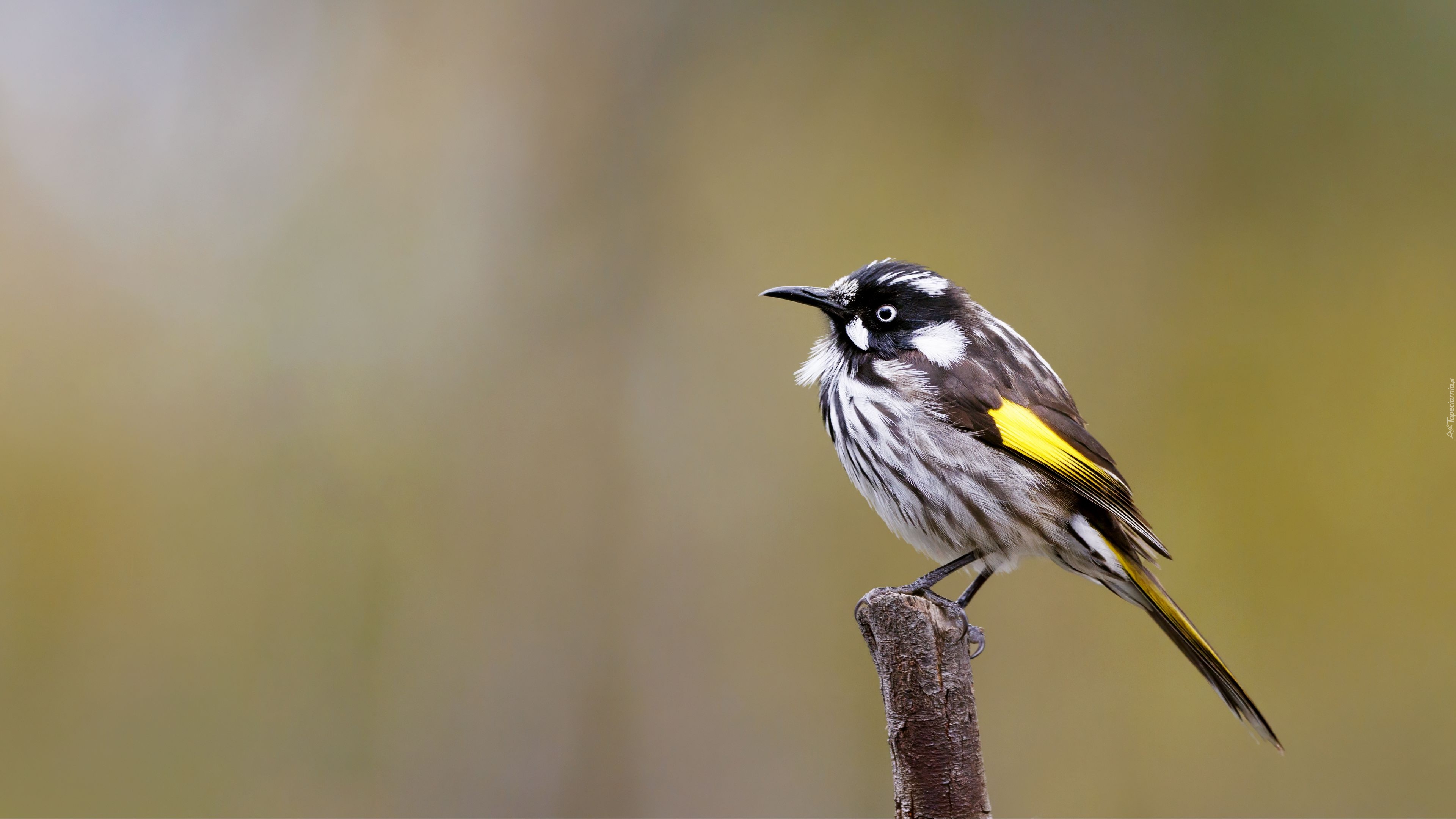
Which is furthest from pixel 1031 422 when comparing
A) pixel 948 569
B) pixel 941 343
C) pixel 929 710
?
pixel 929 710

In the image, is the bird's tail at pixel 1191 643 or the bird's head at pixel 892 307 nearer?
the bird's tail at pixel 1191 643

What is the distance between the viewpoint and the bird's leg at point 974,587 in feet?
11.3

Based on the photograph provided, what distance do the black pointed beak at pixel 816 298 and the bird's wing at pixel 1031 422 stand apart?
1.09 feet

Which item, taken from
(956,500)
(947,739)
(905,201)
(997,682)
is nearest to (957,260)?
(905,201)

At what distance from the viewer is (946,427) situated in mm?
3404

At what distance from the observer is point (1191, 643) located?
10.6ft

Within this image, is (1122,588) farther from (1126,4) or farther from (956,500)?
(1126,4)

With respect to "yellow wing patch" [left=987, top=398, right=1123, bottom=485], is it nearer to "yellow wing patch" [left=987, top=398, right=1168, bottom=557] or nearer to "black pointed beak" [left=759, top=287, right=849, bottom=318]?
"yellow wing patch" [left=987, top=398, right=1168, bottom=557]

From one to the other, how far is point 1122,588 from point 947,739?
4.40ft

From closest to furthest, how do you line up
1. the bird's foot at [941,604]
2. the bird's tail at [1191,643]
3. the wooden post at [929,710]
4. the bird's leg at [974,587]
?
the wooden post at [929,710] → the bird's foot at [941,604] → the bird's tail at [1191,643] → the bird's leg at [974,587]

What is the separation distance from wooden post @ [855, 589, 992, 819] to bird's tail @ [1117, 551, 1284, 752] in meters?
1.01

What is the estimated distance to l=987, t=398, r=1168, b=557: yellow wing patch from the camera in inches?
128

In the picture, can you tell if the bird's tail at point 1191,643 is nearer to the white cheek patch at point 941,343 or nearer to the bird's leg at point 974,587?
the bird's leg at point 974,587

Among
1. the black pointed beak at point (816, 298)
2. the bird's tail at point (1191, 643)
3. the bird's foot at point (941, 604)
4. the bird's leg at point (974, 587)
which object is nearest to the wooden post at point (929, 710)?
the bird's foot at point (941, 604)
